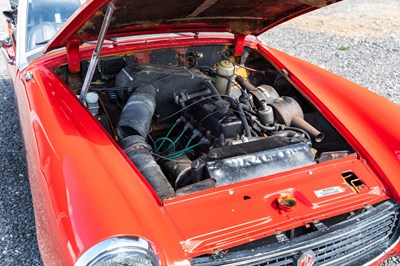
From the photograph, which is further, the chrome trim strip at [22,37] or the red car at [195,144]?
the chrome trim strip at [22,37]

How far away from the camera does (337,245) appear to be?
1.71 m

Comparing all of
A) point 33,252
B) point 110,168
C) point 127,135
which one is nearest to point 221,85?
point 127,135

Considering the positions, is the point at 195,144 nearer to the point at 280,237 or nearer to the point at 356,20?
the point at 280,237

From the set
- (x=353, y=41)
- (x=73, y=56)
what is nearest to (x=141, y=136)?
(x=73, y=56)

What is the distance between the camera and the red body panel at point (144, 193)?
1471mm

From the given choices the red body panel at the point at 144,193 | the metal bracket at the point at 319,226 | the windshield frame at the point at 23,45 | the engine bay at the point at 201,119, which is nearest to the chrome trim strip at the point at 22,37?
the windshield frame at the point at 23,45

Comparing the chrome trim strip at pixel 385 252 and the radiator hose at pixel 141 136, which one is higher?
the radiator hose at pixel 141 136

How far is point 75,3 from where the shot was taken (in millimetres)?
3068

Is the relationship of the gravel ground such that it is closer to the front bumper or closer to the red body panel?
the red body panel

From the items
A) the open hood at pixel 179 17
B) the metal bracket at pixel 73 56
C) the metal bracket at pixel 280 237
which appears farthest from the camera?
the metal bracket at pixel 73 56

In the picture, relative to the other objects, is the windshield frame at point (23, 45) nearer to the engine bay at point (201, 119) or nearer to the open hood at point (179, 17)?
the engine bay at point (201, 119)

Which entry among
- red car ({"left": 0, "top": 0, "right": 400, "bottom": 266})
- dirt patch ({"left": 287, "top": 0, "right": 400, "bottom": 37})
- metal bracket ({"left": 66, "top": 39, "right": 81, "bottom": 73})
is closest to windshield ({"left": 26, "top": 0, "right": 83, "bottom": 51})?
red car ({"left": 0, "top": 0, "right": 400, "bottom": 266})

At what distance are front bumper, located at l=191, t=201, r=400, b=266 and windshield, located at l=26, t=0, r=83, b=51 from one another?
78.5 inches

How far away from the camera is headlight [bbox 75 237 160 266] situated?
1.33 m
